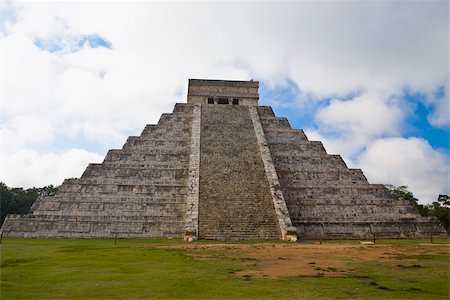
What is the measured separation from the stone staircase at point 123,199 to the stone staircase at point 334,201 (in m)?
5.61

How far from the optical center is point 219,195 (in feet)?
59.2

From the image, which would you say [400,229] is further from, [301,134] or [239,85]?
[239,85]

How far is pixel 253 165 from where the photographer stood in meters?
20.4

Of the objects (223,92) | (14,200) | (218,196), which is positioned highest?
(223,92)

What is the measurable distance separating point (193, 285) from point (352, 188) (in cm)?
1572

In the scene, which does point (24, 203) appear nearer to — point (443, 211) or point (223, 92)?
point (223, 92)

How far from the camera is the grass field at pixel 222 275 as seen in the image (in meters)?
5.61

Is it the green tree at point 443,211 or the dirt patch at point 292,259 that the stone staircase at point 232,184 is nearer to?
the dirt patch at point 292,259

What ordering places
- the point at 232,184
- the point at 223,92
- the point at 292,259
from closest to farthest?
1. the point at 292,259
2. the point at 232,184
3. the point at 223,92

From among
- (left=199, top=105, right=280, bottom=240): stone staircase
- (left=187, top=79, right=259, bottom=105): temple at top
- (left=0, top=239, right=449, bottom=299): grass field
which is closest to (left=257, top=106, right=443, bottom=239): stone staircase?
(left=199, top=105, right=280, bottom=240): stone staircase

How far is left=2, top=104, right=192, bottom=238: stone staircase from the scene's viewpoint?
16.4 m

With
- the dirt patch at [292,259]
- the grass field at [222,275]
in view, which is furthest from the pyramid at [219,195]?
the grass field at [222,275]

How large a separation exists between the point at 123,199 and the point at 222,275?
11.9 metres

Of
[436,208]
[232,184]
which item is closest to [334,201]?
[232,184]
